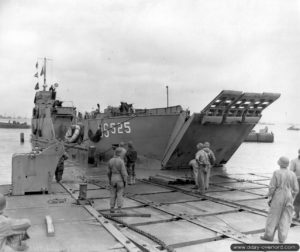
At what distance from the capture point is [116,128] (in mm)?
16438

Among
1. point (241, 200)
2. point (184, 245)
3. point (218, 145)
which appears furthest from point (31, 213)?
point (218, 145)

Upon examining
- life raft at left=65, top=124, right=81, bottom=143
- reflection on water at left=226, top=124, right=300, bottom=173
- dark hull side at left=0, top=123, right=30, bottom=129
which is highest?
dark hull side at left=0, top=123, right=30, bottom=129

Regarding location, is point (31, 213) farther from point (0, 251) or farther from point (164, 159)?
point (164, 159)

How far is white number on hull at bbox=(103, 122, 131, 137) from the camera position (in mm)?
16000

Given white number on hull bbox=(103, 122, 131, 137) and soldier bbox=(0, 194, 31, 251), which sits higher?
white number on hull bbox=(103, 122, 131, 137)

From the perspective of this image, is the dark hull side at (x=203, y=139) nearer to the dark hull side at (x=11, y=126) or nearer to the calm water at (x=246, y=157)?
the calm water at (x=246, y=157)

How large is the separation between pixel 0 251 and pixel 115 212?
15.3 feet

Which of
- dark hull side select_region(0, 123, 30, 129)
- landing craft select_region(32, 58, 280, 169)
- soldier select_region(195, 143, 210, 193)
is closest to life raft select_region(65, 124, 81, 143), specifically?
landing craft select_region(32, 58, 280, 169)

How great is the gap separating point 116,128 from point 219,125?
456 cm

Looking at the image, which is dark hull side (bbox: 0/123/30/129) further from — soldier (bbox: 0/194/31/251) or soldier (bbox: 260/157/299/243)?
soldier (bbox: 0/194/31/251)

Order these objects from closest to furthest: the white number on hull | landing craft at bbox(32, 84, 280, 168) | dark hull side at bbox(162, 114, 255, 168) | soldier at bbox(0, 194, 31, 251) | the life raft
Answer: soldier at bbox(0, 194, 31, 251) → landing craft at bbox(32, 84, 280, 168) → dark hull side at bbox(162, 114, 255, 168) → the life raft → the white number on hull

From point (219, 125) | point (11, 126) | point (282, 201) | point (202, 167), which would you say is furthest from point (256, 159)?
point (11, 126)

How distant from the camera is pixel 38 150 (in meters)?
9.75

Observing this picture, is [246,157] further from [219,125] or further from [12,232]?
[12,232]
